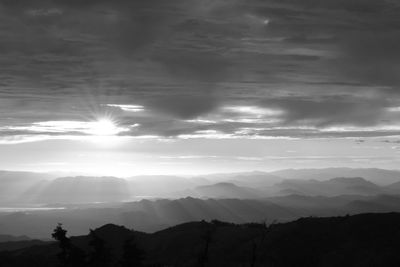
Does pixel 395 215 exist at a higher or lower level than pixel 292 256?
higher

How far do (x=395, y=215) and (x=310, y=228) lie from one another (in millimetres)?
17329

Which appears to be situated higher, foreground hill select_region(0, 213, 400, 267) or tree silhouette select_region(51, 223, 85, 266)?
tree silhouette select_region(51, 223, 85, 266)

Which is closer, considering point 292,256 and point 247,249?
point 292,256

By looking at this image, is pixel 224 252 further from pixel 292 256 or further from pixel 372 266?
pixel 372 266

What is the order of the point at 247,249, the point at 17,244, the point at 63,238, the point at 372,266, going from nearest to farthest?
the point at 63,238, the point at 372,266, the point at 247,249, the point at 17,244

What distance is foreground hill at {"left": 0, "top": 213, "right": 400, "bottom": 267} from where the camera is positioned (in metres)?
73.8

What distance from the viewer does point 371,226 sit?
8381 cm

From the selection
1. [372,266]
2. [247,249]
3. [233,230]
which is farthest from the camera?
[233,230]

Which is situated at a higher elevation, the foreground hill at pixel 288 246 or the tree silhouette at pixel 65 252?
the tree silhouette at pixel 65 252

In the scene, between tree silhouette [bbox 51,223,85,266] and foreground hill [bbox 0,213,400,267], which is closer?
tree silhouette [bbox 51,223,85,266]

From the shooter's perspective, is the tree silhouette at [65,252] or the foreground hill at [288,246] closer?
the tree silhouette at [65,252]

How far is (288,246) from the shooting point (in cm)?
8281

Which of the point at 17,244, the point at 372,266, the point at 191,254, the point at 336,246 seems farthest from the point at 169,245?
the point at 17,244

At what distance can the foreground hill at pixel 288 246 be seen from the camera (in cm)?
A: 7375
